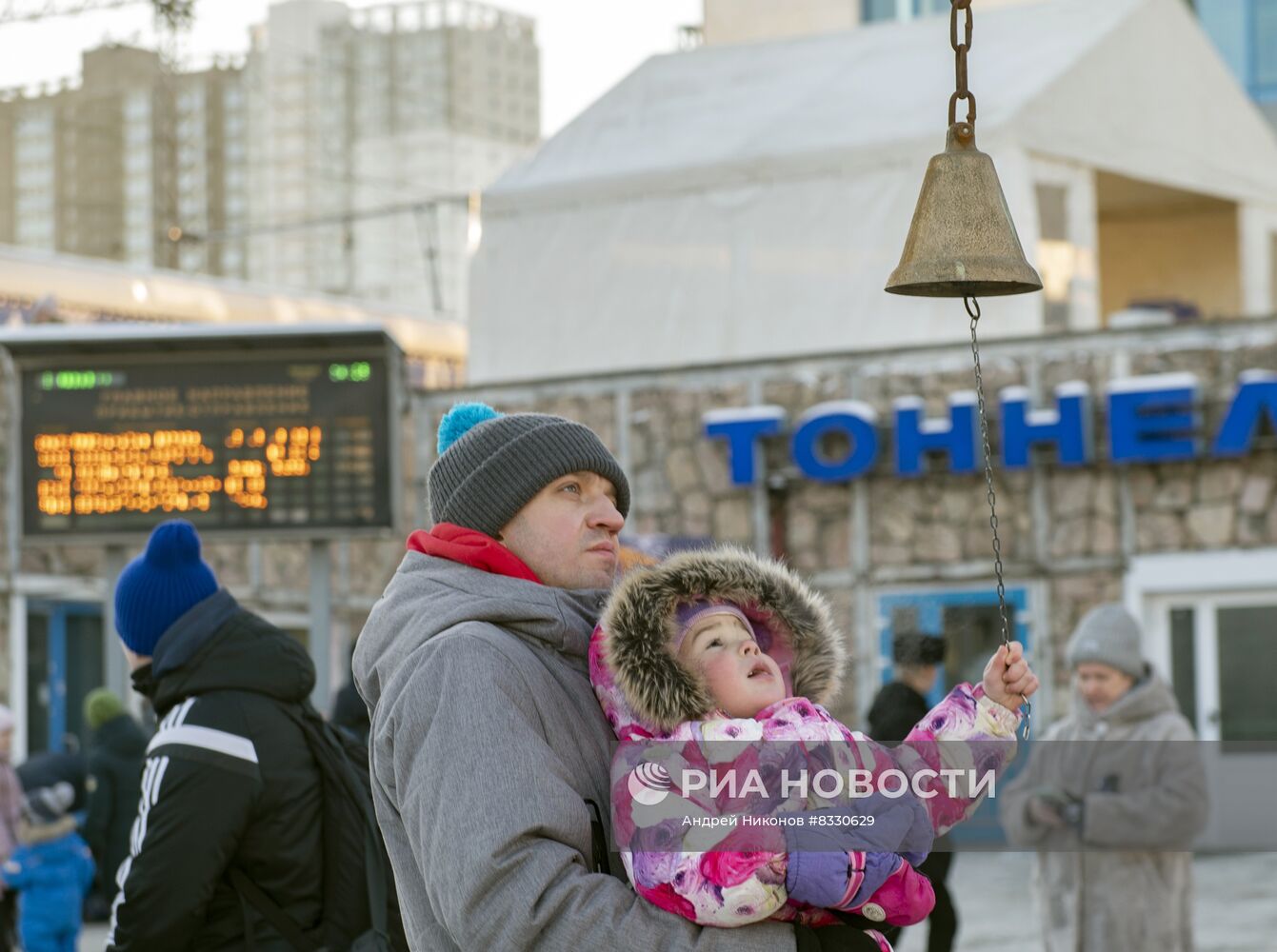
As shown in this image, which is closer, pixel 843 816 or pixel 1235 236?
pixel 843 816

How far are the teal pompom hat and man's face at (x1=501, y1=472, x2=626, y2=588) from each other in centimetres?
166

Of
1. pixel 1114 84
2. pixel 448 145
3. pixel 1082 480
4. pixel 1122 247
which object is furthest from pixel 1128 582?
pixel 448 145

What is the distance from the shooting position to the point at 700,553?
311 centimetres

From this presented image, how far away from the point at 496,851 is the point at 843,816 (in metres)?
0.46

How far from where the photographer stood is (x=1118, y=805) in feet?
22.3

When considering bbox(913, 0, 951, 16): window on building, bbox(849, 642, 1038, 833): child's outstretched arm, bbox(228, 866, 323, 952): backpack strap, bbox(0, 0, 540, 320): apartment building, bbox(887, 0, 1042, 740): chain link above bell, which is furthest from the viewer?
bbox(0, 0, 540, 320): apartment building

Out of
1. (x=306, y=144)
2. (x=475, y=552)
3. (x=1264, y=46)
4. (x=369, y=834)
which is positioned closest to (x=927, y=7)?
(x=1264, y=46)

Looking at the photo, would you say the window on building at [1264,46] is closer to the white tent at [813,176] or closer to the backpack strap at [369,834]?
the white tent at [813,176]

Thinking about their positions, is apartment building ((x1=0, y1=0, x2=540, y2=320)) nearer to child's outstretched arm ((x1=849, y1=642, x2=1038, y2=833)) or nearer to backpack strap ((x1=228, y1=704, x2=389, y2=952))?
backpack strap ((x1=228, y1=704, x2=389, y2=952))

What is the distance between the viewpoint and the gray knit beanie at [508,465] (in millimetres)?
3291

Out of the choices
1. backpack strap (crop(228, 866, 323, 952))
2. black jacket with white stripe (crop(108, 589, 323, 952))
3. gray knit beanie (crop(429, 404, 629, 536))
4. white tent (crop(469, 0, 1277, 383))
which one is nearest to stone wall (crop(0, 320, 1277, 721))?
white tent (crop(469, 0, 1277, 383))

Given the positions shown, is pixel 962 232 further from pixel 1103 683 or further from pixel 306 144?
pixel 306 144

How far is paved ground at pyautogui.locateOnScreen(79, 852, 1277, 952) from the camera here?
1163 cm

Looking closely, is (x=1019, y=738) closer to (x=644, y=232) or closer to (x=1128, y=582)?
(x=1128, y=582)
